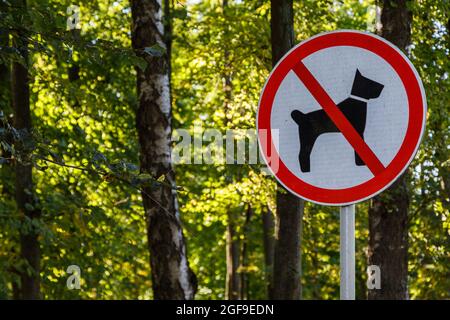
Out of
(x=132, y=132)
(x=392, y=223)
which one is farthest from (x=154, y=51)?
(x=132, y=132)

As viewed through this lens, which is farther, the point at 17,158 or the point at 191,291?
the point at 191,291

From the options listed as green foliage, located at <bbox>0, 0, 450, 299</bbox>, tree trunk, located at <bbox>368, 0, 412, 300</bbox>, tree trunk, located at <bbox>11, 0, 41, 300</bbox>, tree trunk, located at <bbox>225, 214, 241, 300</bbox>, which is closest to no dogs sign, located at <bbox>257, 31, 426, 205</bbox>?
green foliage, located at <bbox>0, 0, 450, 299</bbox>

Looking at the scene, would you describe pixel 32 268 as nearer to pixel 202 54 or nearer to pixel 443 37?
pixel 202 54

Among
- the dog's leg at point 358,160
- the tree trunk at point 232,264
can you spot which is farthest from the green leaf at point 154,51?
the tree trunk at point 232,264

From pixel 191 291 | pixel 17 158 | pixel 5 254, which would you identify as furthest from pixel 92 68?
pixel 17 158

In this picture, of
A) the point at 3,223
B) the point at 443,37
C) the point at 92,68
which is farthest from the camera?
the point at 92,68

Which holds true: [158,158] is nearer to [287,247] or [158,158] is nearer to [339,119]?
[287,247]

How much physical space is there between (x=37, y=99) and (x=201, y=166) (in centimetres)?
698

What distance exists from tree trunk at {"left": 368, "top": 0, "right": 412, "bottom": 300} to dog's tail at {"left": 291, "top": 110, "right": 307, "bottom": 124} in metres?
8.71

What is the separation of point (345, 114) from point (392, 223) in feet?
29.6

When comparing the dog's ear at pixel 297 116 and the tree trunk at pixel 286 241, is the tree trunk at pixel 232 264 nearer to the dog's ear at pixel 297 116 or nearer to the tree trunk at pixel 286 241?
the tree trunk at pixel 286 241

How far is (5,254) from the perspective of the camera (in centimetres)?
1473

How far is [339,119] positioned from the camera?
12.6 ft
